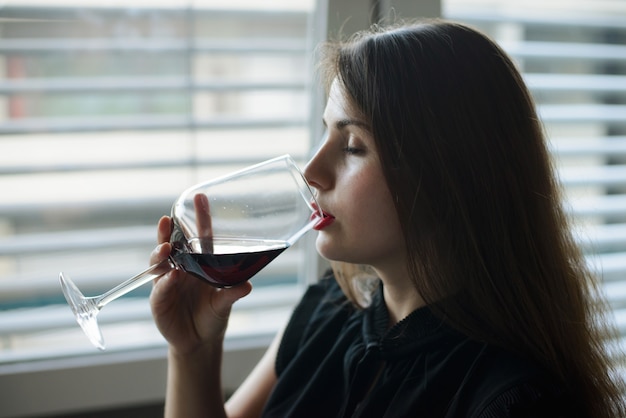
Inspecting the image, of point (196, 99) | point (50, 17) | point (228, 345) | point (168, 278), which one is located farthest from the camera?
point (228, 345)

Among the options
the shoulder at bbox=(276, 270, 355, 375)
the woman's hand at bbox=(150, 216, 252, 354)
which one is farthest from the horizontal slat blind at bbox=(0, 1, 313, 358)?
the shoulder at bbox=(276, 270, 355, 375)

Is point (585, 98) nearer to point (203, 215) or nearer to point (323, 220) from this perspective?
point (323, 220)

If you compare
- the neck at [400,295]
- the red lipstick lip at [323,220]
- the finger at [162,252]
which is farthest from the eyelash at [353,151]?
the finger at [162,252]

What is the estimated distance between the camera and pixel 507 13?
1.60 meters

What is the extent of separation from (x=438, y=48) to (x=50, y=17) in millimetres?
759

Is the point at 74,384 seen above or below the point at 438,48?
below

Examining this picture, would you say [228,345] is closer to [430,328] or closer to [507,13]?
[430,328]

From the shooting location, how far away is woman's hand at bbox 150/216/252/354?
1214 millimetres

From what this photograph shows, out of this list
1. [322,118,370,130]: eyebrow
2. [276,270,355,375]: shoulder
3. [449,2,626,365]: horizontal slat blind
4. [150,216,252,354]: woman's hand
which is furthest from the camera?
[449,2,626,365]: horizontal slat blind

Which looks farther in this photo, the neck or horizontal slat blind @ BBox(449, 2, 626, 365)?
horizontal slat blind @ BBox(449, 2, 626, 365)

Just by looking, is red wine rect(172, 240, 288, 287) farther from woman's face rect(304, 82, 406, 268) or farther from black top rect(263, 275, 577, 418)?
black top rect(263, 275, 577, 418)

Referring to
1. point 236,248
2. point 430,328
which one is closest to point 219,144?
point 236,248

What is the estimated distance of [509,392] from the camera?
98 centimetres

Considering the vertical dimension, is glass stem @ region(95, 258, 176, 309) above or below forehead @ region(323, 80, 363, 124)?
below
